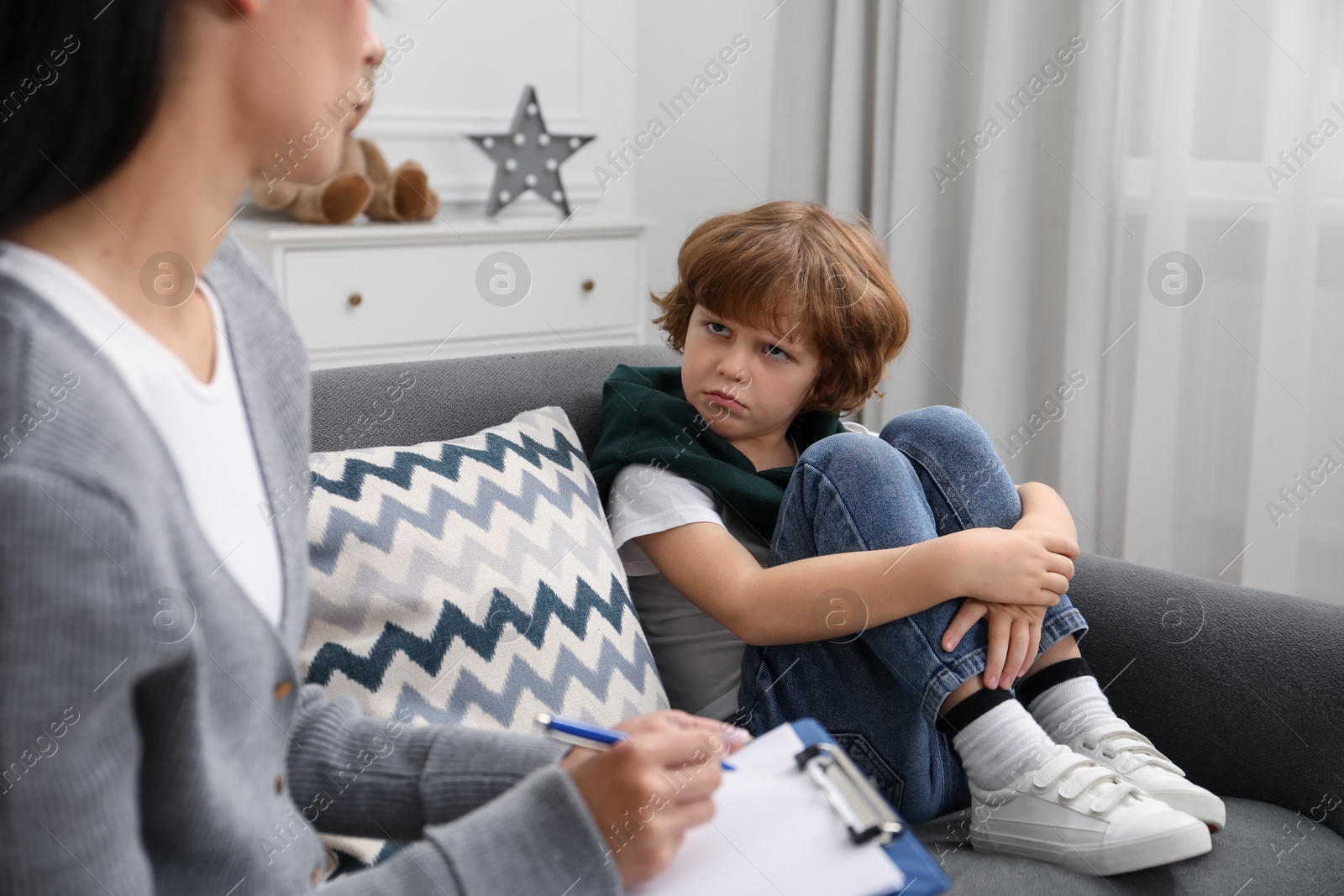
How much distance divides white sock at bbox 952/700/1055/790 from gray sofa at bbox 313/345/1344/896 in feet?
0.23

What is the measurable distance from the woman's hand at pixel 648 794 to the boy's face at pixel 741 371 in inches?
26.2

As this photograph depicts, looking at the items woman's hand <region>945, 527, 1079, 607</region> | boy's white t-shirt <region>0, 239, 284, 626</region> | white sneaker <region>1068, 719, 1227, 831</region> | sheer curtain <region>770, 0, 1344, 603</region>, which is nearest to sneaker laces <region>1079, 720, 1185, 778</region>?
white sneaker <region>1068, 719, 1227, 831</region>

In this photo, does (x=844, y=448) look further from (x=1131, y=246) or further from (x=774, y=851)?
(x=1131, y=246)

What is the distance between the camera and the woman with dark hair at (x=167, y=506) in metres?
0.42

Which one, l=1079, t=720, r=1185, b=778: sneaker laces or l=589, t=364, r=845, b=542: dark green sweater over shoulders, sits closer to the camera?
l=1079, t=720, r=1185, b=778: sneaker laces

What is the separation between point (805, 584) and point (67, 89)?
29.8 inches

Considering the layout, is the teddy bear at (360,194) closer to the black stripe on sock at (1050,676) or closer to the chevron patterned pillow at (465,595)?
the chevron patterned pillow at (465,595)

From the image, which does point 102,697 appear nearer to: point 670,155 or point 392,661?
point 392,661

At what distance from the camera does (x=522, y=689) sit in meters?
0.96

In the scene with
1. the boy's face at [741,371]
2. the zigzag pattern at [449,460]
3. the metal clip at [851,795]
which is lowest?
the metal clip at [851,795]

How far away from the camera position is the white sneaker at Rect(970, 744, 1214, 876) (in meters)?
0.90

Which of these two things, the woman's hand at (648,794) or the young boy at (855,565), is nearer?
the woman's hand at (648,794)

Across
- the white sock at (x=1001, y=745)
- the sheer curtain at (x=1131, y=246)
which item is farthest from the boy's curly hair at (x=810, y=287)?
the sheer curtain at (x=1131, y=246)

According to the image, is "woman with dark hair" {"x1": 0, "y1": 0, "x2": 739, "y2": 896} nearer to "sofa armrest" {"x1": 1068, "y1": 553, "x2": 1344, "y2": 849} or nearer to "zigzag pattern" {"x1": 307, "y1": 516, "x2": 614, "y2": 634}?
"zigzag pattern" {"x1": 307, "y1": 516, "x2": 614, "y2": 634}
